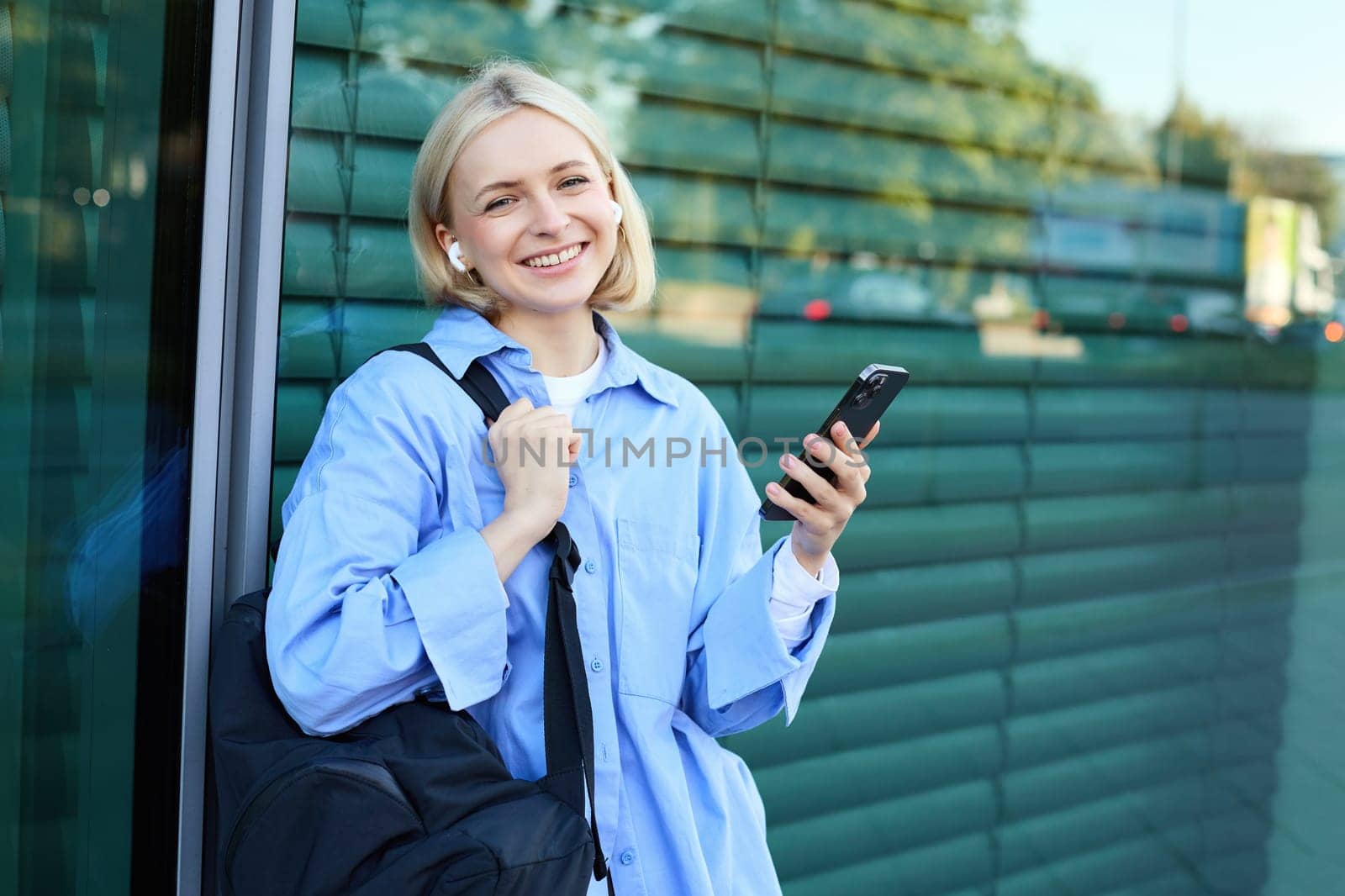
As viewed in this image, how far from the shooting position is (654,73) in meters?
2.43

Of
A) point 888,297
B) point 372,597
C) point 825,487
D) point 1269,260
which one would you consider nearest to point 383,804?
point 372,597

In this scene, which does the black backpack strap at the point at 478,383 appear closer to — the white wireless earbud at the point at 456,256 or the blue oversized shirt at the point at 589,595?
the blue oversized shirt at the point at 589,595

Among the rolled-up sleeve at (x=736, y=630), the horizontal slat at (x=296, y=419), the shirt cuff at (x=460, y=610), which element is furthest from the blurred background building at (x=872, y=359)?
the rolled-up sleeve at (x=736, y=630)

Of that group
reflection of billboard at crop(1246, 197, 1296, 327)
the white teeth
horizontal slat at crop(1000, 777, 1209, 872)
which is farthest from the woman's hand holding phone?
reflection of billboard at crop(1246, 197, 1296, 327)

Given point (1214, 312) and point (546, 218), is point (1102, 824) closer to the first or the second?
point (1214, 312)

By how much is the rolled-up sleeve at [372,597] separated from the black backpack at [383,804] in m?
0.04

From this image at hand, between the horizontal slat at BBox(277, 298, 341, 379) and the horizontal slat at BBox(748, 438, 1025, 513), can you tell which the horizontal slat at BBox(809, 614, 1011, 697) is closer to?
the horizontal slat at BBox(748, 438, 1025, 513)

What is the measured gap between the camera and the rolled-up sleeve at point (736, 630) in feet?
5.22

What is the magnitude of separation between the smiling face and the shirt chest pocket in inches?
13.0

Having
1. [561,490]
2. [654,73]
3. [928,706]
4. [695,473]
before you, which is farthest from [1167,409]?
[561,490]

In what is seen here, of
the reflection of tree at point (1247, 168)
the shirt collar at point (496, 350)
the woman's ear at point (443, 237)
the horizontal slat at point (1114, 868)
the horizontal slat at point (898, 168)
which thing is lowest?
the horizontal slat at point (1114, 868)

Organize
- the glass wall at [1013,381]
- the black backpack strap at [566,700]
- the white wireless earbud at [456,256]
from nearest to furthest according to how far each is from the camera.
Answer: the black backpack strap at [566,700] < the white wireless earbud at [456,256] < the glass wall at [1013,381]

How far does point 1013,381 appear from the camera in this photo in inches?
116

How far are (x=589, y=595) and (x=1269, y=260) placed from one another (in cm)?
251
